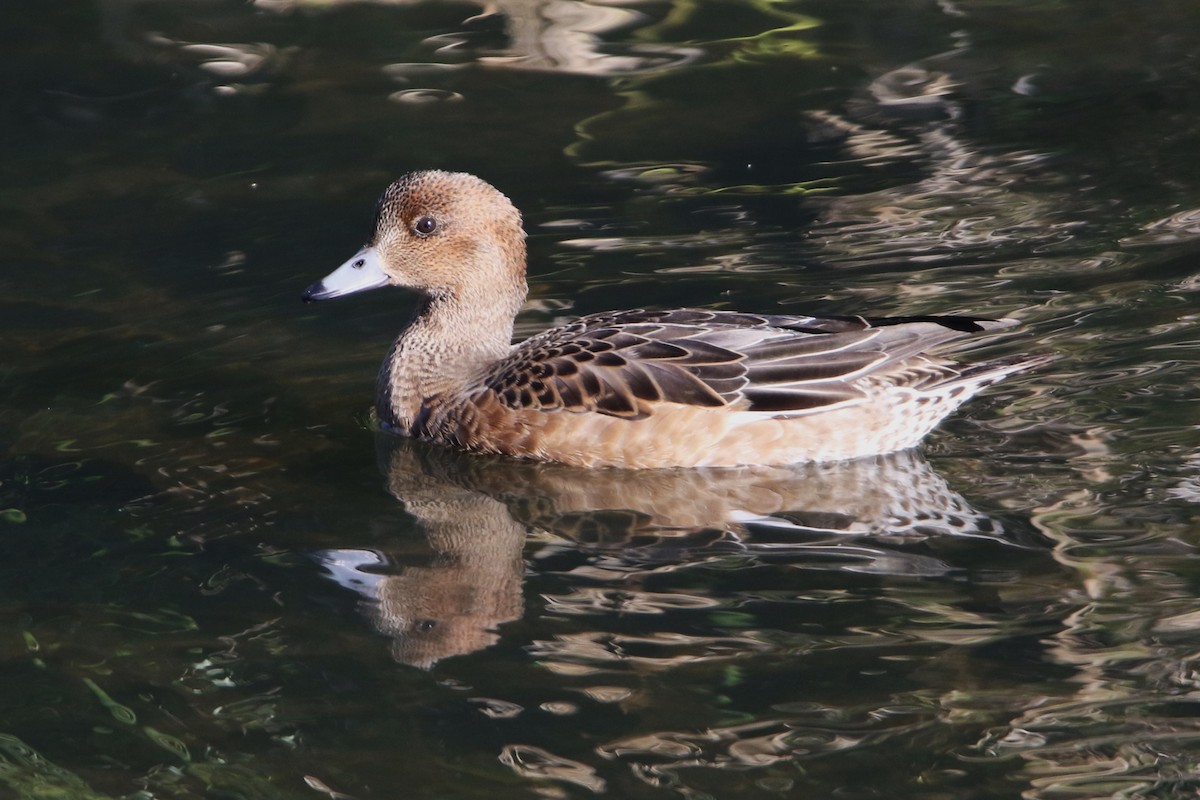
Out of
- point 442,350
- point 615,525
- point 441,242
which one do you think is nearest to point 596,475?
point 615,525

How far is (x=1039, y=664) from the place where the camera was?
5.14 m

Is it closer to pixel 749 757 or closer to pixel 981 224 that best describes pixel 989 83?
pixel 981 224

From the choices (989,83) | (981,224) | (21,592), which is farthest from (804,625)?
(989,83)

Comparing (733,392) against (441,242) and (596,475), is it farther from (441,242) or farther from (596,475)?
(441,242)

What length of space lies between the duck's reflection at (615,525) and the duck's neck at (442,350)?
0.99ft

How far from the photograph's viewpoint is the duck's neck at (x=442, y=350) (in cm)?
762

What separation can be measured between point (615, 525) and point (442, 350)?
1.66m

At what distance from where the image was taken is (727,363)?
7.08m

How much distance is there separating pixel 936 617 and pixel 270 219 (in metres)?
6.16

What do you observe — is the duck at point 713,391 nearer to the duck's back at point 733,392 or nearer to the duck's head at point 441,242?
the duck's back at point 733,392

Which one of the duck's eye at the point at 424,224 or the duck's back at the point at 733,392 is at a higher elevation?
the duck's eye at the point at 424,224

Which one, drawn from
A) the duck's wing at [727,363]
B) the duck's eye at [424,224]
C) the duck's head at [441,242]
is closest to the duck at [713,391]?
the duck's wing at [727,363]

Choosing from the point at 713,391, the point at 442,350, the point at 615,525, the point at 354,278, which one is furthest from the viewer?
the point at 442,350

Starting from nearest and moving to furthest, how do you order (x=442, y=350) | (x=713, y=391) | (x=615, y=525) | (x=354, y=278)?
(x=615, y=525), (x=713, y=391), (x=354, y=278), (x=442, y=350)
